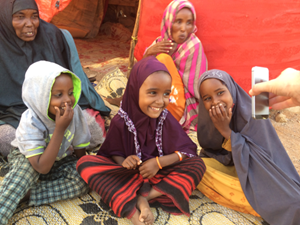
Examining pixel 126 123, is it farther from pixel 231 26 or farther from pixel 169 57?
pixel 231 26

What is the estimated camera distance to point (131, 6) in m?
6.04

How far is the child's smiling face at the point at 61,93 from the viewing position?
149 centimetres

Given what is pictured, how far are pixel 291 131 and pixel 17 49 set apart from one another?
3.03m

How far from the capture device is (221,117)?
158cm

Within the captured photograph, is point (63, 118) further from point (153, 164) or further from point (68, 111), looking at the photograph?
point (153, 164)

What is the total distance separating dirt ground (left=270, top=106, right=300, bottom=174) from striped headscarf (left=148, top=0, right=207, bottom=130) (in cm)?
100

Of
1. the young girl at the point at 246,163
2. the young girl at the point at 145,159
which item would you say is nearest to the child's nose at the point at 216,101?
the young girl at the point at 246,163

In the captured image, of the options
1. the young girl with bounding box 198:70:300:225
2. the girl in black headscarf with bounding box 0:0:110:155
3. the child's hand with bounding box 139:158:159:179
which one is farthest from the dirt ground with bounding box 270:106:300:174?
the girl in black headscarf with bounding box 0:0:110:155

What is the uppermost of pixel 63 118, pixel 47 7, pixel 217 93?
pixel 47 7

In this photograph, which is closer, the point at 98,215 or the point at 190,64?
the point at 98,215

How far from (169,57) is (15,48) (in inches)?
56.2

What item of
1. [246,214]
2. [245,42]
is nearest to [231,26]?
[245,42]

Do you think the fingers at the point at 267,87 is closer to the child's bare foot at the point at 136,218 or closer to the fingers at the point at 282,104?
the fingers at the point at 282,104

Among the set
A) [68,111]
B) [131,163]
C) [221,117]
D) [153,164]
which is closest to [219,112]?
[221,117]
